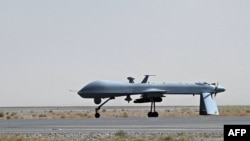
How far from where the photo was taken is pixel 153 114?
225 feet

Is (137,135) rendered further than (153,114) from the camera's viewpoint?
No

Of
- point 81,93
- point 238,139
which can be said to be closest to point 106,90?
point 81,93

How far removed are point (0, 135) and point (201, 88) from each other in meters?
41.7

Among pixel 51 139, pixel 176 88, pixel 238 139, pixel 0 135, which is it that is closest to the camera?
pixel 238 139

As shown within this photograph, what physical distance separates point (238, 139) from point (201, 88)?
1989 inches

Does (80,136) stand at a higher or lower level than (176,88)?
lower

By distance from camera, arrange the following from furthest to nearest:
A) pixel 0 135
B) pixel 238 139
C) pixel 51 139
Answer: pixel 0 135, pixel 51 139, pixel 238 139

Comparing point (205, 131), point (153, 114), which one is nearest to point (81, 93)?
point (153, 114)

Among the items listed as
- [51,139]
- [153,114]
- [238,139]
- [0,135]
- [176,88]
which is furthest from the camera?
[176,88]

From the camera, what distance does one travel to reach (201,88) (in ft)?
243

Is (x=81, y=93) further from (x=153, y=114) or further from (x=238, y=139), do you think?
(x=238, y=139)

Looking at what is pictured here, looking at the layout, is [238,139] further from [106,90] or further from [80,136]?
[106,90]

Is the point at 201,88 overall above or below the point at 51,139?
above

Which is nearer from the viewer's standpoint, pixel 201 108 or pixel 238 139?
pixel 238 139
